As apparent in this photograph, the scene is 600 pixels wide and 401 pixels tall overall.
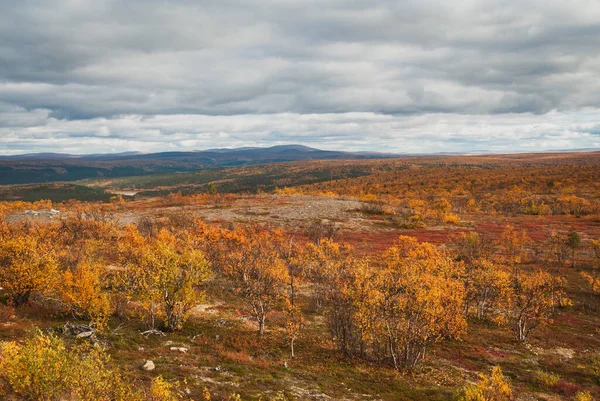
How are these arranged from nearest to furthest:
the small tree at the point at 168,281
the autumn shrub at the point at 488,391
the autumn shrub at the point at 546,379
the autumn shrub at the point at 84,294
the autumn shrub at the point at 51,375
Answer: the autumn shrub at the point at 51,375
the autumn shrub at the point at 488,391
the autumn shrub at the point at 546,379
the autumn shrub at the point at 84,294
the small tree at the point at 168,281

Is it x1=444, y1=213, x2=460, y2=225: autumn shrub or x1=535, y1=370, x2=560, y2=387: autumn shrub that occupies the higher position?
x1=535, y1=370, x2=560, y2=387: autumn shrub

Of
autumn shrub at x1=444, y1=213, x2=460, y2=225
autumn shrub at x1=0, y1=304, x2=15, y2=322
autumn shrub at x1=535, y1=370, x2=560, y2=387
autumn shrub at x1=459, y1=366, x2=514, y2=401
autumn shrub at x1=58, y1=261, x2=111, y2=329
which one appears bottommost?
autumn shrub at x1=444, y1=213, x2=460, y2=225

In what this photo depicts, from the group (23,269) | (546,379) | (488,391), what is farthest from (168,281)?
(546,379)

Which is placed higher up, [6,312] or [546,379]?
[6,312]

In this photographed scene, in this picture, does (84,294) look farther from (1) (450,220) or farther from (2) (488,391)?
(1) (450,220)

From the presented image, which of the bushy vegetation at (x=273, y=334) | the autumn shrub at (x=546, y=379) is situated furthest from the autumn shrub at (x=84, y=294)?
the autumn shrub at (x=546, y=379)

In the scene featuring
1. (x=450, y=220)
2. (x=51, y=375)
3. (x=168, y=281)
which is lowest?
(x=450, y=220)

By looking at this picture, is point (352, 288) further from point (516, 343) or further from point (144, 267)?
point (516, 343)

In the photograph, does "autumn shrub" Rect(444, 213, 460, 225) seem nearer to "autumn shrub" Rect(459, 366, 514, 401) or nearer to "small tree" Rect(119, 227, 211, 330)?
"autumn shrub" Rect(459, 366, 514, 401)

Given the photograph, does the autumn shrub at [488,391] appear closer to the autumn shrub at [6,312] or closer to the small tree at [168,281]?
the small tree at [168,281]

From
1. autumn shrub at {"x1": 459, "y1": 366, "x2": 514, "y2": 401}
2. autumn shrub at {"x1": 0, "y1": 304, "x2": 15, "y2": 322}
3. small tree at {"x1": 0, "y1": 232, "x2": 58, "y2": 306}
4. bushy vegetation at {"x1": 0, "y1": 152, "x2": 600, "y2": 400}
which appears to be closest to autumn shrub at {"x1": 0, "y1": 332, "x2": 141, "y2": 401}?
bushy vegetation at {"x1": 0, "y1": 152, "x2": 600, "y2": 400}

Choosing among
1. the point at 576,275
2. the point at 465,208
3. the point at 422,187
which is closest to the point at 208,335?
the point at 576,275
